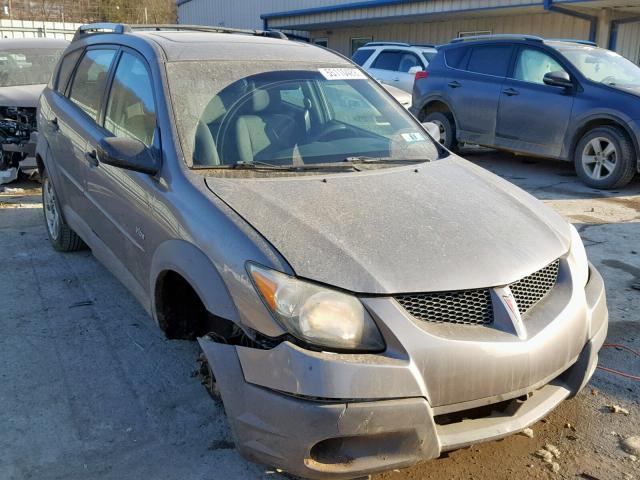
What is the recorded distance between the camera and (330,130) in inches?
142

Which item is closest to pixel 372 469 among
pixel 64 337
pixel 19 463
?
pixel 19 463

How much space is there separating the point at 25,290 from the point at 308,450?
322 centimetres

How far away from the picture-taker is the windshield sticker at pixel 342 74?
3891 millimetres

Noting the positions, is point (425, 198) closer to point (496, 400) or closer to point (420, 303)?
point (420, 303)

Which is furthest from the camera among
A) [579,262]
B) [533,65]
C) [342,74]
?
[533,65]

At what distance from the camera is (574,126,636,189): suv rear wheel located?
764cm

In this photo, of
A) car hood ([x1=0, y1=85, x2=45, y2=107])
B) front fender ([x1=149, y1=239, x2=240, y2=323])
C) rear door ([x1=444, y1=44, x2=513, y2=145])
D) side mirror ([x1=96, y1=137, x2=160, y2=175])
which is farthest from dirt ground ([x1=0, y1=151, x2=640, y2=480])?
rear door ([x1=444, y1=44, x2=513, y2=145])

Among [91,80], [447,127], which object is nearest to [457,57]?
[447,127]

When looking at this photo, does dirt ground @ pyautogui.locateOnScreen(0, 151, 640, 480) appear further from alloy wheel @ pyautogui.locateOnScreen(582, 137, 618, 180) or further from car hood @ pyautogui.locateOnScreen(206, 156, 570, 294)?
alloy wheel @ pyautogui.locateOnScreen(582, 137, 618, 180)

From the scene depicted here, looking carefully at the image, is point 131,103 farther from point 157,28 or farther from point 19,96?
point 19,96

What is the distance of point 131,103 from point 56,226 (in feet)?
6.75

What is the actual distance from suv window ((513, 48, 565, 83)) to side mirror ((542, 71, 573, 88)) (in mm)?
230

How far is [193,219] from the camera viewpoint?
2738 millimetres

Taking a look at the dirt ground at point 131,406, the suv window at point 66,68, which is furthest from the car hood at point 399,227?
the suv window at point 66,68
